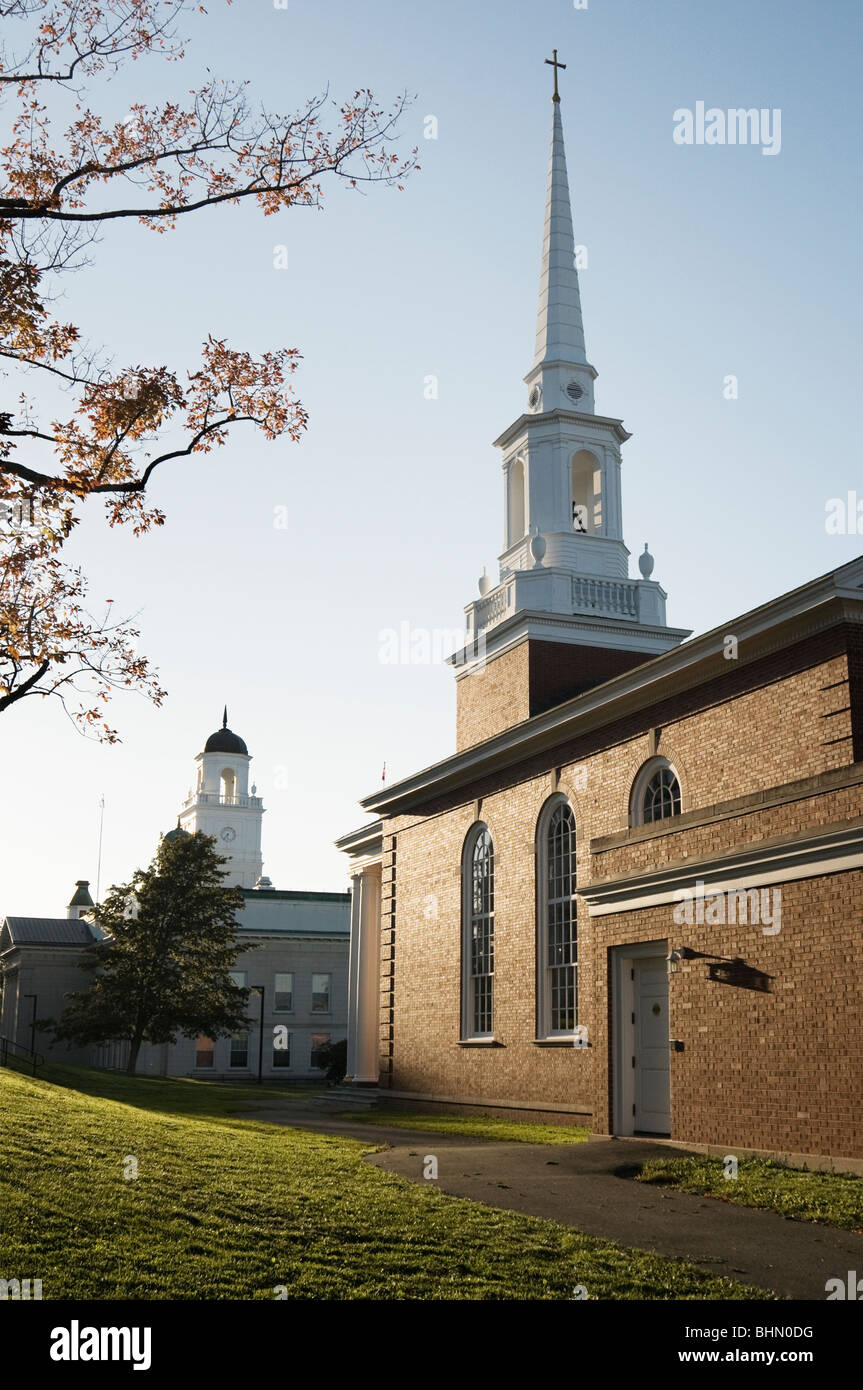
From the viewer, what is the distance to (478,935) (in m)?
29.3

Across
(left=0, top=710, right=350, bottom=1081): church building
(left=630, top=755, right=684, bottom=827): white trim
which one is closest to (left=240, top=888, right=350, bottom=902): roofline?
(left=0, top=710, right=350, bottom=1081): church building

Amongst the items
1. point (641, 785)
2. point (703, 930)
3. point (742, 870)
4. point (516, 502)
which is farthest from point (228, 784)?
point (742, 870)

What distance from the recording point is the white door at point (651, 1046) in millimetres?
19062

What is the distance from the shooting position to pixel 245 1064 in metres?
59.9

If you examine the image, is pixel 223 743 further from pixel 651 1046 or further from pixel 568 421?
pixel 651 1046

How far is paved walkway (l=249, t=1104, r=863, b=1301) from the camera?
10078 mm

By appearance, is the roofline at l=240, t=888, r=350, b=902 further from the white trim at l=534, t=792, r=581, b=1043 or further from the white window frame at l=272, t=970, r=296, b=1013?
the white trim at l=534, t=792, r=581, b=1043

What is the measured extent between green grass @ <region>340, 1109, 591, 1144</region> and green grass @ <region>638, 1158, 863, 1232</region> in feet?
15.1

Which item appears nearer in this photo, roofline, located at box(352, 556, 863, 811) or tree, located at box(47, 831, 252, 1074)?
roofline, located at box(352, 556, 863, 811)

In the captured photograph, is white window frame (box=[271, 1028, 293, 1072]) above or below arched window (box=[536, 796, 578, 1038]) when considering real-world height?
below

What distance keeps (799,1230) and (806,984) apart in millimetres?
4259

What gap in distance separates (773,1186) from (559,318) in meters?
25.3

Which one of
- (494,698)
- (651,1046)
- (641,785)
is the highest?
(494,698)
